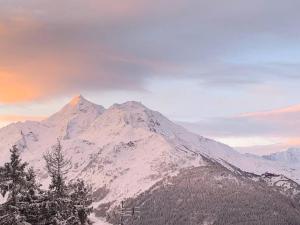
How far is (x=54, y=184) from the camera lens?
46.7m

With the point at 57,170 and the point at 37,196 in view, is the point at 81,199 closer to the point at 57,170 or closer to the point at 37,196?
the point at 57,170

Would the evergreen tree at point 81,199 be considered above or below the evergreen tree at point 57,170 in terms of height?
below

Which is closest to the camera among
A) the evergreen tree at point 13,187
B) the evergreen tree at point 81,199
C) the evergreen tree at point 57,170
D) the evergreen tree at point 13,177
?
the evergreen tree at point 13,187

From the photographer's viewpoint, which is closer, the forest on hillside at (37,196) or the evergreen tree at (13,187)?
the evergreen tree at (13,187)

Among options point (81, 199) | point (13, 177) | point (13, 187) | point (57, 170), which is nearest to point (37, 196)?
point (57, 170)

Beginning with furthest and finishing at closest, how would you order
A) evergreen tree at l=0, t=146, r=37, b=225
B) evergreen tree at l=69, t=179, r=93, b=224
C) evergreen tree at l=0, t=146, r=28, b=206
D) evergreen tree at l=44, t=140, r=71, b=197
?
evergreen tree at l=69, t=179, r=93, b=224
evergreen tree at l=44, t=140, r=71, b=197
evergreen tree at l=0, t=146, r=28, b=206
evergreen tree at l=0, t=146, r=37, b=225

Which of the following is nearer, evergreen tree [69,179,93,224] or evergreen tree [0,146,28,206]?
evergreen tree [0,146,28,206]

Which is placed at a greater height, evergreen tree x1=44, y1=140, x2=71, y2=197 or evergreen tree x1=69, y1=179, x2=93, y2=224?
evergreen tree x1=44, y1=140, x2=71, y2=197

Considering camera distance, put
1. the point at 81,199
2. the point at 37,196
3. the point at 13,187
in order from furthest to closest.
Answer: the point at 81,199 → the point at 37,196 → the point at 13,187

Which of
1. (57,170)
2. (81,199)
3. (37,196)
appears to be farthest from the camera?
(81,199)

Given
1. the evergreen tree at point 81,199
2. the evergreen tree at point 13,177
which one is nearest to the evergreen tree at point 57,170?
the evergreen tree at point 81,199

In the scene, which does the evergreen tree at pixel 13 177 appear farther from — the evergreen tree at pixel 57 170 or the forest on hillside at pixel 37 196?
the evergreen tree at pixel 57 170

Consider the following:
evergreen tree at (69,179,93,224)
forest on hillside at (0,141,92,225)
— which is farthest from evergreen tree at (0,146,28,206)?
evergreen tree at (69,179,93,224)

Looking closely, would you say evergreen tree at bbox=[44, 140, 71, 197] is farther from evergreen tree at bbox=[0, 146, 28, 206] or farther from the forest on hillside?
evergreen tree at bbox=[0, 146, 28, 206]
